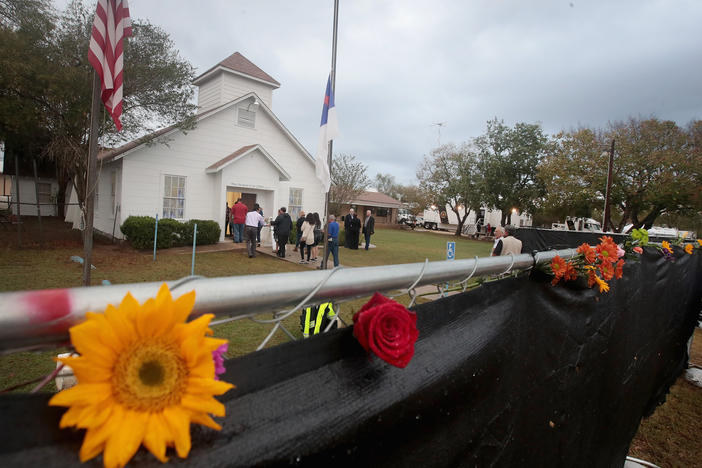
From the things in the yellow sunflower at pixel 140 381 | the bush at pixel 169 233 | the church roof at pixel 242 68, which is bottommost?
the bush at pixel 169 233

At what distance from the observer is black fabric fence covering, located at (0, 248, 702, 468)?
65 cm

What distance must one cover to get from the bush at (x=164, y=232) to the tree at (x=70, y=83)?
225 cm

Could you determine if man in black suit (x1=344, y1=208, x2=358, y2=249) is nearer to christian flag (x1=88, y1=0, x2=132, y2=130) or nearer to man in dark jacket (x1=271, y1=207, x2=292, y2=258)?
man in dark jacket (x1=271, y1=207, x2=292, y2=258)

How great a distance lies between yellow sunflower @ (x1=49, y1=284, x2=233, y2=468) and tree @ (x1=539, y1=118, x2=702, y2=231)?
32.7 m

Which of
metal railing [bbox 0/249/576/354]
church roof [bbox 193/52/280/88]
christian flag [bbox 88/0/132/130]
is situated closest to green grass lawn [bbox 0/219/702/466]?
metal railing [bbox 0/249/576/354]

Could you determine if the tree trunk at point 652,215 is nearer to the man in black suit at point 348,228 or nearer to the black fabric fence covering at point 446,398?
the man in black suit at point 348,228

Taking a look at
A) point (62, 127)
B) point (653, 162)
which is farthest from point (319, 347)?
point (653, 162)

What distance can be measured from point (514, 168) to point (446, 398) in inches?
1478

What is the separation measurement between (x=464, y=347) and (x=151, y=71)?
50.1ft

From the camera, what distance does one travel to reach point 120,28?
18.5ft

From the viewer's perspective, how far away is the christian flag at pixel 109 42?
5.52m

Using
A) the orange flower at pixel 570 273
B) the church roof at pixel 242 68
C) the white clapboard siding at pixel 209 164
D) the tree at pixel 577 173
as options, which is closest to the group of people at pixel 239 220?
the white clapboard siding at pixel 209 164

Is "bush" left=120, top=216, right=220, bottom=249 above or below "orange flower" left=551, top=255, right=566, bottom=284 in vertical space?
below

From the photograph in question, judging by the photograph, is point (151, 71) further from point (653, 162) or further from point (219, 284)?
point (653, 162)
